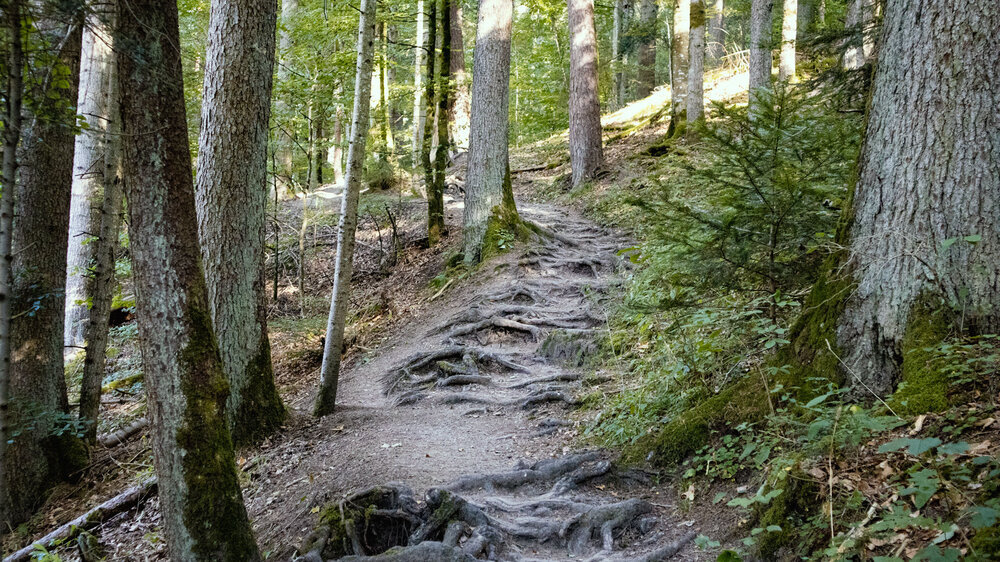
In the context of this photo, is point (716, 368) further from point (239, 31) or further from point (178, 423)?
point (239, 31)

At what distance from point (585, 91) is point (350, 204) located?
9.43 m

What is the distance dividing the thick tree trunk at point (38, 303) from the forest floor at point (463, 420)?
0.41 meters

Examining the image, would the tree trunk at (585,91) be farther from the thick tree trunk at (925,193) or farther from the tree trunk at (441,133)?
the thick tree trunk at (925,193)

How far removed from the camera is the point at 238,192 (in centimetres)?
634

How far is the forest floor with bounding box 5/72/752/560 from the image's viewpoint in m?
4.29

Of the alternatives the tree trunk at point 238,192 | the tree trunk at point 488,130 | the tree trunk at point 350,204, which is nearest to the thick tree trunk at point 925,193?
the tree trunk at point 350,204

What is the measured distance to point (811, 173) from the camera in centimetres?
454

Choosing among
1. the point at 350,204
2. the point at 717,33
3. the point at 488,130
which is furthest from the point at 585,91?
the point at 717,33

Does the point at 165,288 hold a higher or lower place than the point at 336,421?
higher

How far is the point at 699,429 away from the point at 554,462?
1.24 metres

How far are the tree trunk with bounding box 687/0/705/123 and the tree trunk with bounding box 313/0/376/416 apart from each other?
9925mm

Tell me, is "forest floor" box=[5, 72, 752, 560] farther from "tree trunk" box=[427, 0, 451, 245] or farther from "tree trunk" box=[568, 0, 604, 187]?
"tree trunk" box=[568, 0, 604, 187]

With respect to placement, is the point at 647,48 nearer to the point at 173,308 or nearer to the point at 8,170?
the point at 173,308

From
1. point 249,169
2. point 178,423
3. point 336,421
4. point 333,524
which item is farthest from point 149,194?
point 336,421
